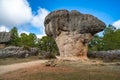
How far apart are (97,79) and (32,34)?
60.6 m

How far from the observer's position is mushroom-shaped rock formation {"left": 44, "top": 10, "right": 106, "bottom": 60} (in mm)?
26109

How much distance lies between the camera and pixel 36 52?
4019 cm

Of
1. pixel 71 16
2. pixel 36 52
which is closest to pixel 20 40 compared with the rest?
pixel 36 52

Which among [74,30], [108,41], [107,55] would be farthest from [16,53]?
[108,41]

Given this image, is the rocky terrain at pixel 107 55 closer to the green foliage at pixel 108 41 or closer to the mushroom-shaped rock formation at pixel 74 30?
the mushroom-shaped rock formation at pixel 74 30

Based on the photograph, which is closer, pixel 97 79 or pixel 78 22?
pixel 97 79

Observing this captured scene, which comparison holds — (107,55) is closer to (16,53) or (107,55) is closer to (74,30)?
(74,30)

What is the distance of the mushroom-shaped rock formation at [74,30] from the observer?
26109mm

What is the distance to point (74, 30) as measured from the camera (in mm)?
26422

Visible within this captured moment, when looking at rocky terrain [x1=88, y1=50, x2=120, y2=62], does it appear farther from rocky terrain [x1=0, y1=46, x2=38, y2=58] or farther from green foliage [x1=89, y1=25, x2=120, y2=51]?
green foliage [x1=89, y1=25, x2=120, y2=51]

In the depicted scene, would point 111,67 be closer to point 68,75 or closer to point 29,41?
point 68,75

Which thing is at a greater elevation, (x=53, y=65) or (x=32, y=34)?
(x=32, y=34)

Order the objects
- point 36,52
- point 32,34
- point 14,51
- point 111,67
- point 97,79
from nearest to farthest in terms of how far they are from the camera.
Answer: point 97,79 → point 111,67 → point 14,51 → point 36,52 → point 32,34

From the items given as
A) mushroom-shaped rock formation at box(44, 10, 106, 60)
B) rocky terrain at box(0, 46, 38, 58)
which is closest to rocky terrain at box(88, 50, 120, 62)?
mushroom-shaped rock formation at box(44, 10, 106, 60)
